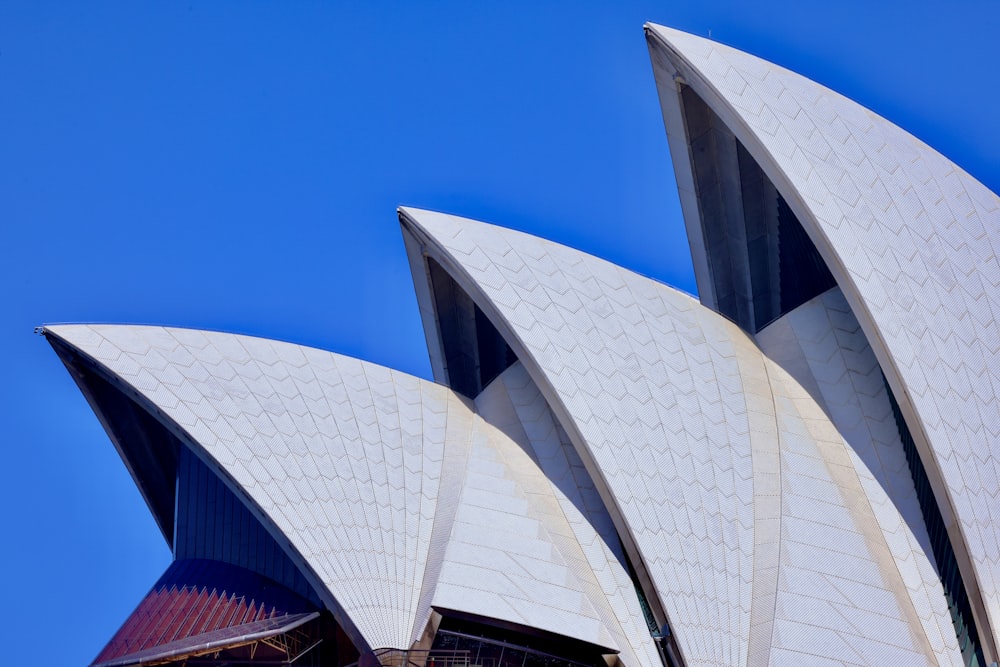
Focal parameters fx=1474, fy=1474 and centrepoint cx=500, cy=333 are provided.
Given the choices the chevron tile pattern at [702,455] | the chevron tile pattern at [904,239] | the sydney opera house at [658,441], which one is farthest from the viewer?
the chevron tile pattern at [904,239]

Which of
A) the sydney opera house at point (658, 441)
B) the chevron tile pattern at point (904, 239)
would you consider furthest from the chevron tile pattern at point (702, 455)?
the chevron tile pattern at point (904, 239)

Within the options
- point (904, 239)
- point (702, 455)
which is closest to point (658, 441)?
point (702, 455)

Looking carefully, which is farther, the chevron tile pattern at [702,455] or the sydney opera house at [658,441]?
the sydney opera house at [658,441]

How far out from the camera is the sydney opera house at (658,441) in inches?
1122

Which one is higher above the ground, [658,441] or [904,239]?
[904,239]

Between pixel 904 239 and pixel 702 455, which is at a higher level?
pixel 904 239

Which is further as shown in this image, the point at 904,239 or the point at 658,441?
the point at 904,239

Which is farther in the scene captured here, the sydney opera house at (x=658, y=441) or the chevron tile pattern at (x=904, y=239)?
the chevron tile pattern at (x=904, y=239)

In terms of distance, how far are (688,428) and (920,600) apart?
19.5 ft

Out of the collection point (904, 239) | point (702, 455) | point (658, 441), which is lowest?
point (702, 455)

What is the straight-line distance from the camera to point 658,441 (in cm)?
3095

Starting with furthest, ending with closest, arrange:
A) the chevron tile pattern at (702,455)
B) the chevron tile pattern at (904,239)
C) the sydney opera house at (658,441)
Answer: the chevron tile pattern at (904,239) < the sydney opera house at (658,441) < the chevron tile pattern at (702,455)

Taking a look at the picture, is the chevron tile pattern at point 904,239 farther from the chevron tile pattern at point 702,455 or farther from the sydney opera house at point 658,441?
the chevron tile pattern at point 702,455

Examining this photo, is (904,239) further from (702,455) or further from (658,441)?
(658,441)
